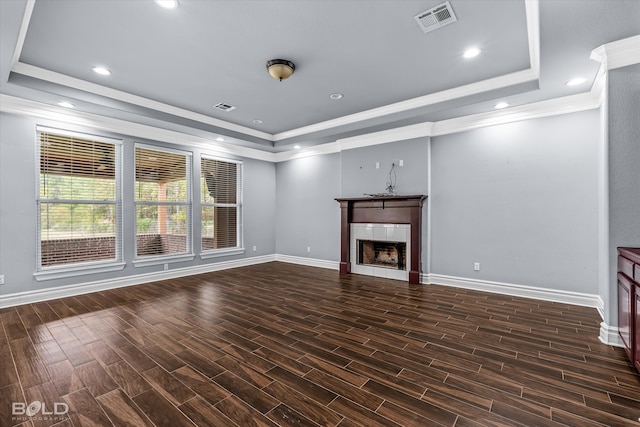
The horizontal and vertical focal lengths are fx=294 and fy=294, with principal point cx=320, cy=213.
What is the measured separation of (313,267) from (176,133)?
12.8 feet

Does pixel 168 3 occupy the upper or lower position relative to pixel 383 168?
upper

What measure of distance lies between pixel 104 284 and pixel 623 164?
6779 mm

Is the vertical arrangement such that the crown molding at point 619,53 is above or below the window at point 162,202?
above

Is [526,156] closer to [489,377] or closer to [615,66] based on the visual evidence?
[615,66]

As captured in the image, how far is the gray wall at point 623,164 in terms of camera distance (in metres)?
2.69

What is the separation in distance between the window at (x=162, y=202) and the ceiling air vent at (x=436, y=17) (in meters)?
4.79

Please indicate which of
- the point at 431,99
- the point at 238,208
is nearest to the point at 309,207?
the point at 238,208

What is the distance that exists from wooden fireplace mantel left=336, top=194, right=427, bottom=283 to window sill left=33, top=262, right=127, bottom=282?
3978mm

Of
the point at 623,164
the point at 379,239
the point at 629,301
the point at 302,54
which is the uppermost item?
the point at 302,54

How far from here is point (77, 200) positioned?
177 inches

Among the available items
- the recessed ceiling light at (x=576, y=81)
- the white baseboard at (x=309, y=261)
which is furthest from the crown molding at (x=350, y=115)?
the white baseboard at (x=309, y=261)

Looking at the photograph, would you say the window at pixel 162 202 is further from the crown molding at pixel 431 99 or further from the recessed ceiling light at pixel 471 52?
the recessed ceiling light at pixel 471 52

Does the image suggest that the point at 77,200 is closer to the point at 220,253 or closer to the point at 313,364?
the point at 220,253

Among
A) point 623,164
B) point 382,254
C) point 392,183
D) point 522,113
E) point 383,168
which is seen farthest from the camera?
point 382,254
